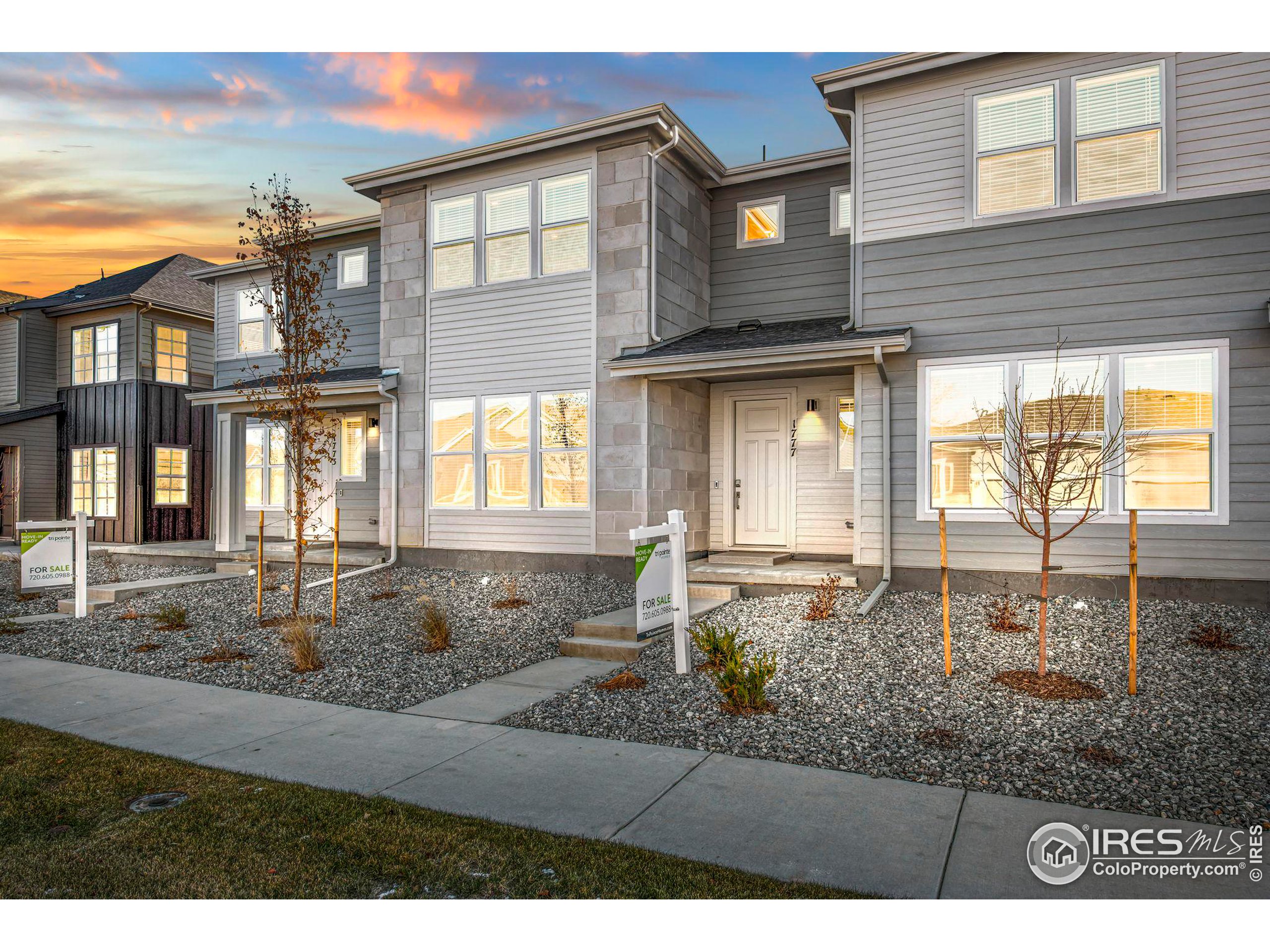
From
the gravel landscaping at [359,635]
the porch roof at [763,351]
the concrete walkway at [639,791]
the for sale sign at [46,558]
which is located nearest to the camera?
the concrete walkway at [639,791]

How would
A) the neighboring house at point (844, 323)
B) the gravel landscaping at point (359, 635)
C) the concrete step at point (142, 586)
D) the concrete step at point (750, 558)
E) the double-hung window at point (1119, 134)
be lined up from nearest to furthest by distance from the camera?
the gravel landscaping at point (359, 635) → the neighboring house at point (844, 323) → the double-hung window at point (1119, 134) → the concrete step at point (750, 558) → the concrete step at point (142, 586)

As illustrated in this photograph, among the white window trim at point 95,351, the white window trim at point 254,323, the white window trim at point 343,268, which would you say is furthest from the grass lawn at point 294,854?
the white window trim at point 95,351

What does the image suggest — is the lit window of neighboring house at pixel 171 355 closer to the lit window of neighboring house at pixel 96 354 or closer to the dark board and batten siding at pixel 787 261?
the lit window of neighboring house at pixel 96 354

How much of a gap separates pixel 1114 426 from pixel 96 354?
2050 cm

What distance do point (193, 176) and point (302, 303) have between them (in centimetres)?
682

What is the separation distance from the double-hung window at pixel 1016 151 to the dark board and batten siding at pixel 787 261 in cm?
219

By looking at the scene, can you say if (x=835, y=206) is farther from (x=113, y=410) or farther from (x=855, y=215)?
(x=113, y=410)

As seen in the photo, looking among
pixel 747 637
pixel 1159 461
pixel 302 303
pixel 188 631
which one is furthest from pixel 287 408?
pixel 1159 461

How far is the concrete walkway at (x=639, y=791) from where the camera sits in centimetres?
328

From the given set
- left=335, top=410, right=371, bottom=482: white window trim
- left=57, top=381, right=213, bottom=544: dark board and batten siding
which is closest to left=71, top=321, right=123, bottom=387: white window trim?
left=57, top=381, right=213, bottom=544: dark board and batten siding

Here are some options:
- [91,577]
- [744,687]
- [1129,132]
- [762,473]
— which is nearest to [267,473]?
[91,577]

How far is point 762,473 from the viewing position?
11.5 metres

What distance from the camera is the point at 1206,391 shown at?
7891mm

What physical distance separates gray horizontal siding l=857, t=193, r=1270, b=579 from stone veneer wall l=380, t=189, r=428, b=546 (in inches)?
266
